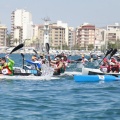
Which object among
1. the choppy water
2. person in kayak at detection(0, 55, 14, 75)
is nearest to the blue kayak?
the choppy water

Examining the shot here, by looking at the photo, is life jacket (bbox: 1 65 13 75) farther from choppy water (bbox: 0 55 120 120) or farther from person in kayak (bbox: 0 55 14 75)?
choppy water (bbox: 0 55 120 120)

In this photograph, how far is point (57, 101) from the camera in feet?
52.8


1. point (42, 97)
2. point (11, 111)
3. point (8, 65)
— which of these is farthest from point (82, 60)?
point (11, 111)

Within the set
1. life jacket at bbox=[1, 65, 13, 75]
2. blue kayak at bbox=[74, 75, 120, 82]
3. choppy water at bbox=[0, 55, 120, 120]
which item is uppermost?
life jacket at bbox=[1, 65, 13, 75]

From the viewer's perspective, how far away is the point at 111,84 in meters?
23.7

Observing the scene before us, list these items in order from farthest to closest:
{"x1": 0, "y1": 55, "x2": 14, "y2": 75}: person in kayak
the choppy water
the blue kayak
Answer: the blue kayak → {"x1": 0, "y1": 55, "x2": 14, "y2": 75}: person in kayak → the choppy water

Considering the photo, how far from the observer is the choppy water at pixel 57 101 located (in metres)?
13.3

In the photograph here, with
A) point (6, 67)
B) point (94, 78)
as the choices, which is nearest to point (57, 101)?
point (6, 67)

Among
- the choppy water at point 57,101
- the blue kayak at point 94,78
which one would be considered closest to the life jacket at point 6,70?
the choppy water at point 57,101

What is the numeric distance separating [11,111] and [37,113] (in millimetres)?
843

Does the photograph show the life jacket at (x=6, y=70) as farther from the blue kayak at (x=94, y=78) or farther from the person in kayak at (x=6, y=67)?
the blue kayak at (x=94, y=78)

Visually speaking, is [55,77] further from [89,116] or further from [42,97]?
[89,116]

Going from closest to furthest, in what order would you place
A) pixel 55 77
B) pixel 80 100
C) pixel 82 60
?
pixel 80 100 < pixel 55 77 < pixel 82 60

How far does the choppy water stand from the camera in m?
13.3
